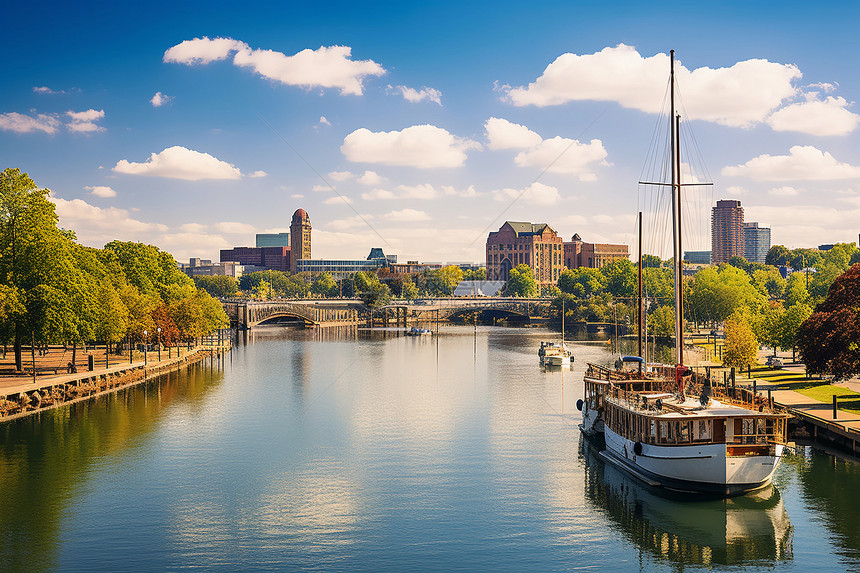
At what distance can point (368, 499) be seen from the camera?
4769 cm

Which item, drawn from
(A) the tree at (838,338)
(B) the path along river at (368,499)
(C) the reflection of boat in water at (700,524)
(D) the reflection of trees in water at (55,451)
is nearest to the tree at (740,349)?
(A) the tree at (838,338)

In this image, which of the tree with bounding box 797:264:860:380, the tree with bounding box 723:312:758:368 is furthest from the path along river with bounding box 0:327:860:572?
the tree with bounding box 723:312:758:368

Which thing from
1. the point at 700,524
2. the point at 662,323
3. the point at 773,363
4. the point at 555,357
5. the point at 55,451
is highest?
the point at 662,323

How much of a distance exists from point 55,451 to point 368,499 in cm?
2772

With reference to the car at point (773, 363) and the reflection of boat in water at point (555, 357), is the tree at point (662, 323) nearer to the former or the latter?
the reflection of boat in water at point (555, 357)

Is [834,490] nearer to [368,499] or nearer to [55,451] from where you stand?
[368,499]

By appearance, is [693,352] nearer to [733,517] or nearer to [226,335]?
[733,517]

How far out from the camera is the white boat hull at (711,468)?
4638 centimetres

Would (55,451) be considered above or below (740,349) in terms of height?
below

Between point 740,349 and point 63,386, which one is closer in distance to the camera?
point 63,386

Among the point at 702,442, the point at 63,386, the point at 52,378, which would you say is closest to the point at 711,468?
the point at 702,442

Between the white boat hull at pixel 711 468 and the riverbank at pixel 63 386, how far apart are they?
5714 centimetres

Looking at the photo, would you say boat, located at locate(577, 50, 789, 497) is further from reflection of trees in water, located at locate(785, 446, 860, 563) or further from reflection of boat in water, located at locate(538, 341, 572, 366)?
reflection of boat in water, located at locate(538, 341, 572, 366)

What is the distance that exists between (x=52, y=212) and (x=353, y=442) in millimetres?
48251
